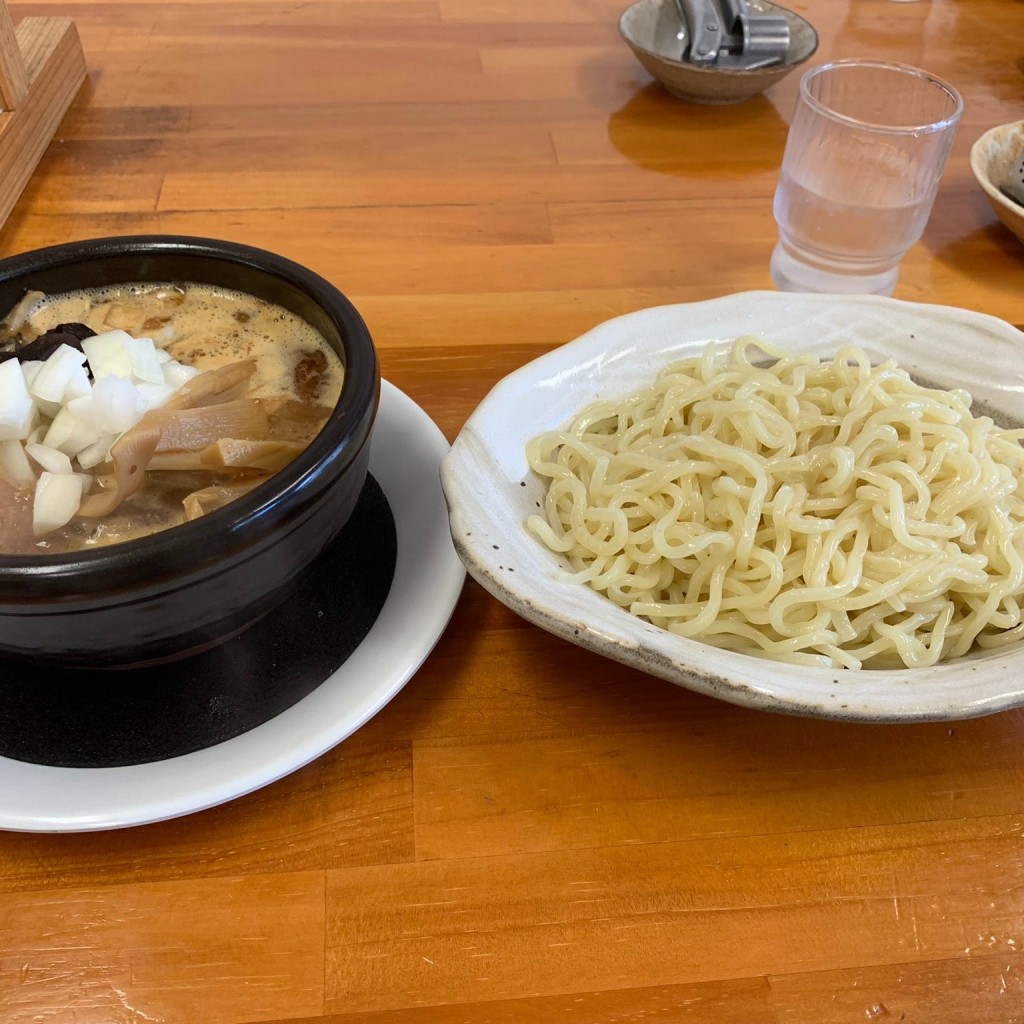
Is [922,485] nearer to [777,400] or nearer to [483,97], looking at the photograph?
[777,400]

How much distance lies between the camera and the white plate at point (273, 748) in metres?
0.80

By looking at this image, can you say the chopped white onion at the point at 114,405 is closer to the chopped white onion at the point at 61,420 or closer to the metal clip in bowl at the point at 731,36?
the chopped white onion at the point at 61,420

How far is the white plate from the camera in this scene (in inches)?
31.6

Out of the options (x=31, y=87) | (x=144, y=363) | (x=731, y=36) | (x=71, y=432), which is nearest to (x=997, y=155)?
(x=731, y=36)

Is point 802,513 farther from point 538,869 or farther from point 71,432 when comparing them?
point 71,432

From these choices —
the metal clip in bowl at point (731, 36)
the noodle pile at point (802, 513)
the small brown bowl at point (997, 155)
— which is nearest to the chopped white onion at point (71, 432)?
the noodle pile at point (802, 513)

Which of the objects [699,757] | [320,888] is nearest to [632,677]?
[699,757]

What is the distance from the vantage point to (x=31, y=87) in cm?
187

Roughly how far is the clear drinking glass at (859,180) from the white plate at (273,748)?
101 centimetres

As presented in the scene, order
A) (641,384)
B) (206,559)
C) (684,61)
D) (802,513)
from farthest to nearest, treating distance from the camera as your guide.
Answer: (684,61) → (641,384) → (802,513) → (206,559)

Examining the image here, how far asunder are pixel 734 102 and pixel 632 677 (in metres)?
1.77

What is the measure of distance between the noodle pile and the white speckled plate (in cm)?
5

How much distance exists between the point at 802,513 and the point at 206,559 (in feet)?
2.35

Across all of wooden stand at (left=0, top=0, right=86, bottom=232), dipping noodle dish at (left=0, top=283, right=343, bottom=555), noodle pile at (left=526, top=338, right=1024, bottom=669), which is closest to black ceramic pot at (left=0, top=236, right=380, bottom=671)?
dipping noodle dish at (left=0, top=283, right=343, bottom=555)
